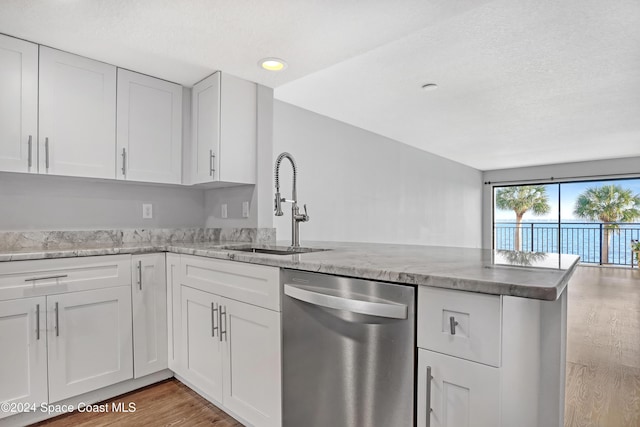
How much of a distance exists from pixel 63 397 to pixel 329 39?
2.43m

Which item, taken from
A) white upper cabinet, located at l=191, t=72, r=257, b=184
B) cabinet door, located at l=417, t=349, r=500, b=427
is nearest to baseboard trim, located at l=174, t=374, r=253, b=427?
cabinet door, located at l=417, t=349, r=500, b=427

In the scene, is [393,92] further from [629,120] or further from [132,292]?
[629,120]

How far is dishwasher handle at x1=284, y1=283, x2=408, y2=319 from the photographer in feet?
3.57

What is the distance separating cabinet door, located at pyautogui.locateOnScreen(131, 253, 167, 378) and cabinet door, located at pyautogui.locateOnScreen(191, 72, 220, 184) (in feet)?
2.24

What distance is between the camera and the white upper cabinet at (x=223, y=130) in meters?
2.46

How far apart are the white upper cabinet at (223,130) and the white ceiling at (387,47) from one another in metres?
0.12

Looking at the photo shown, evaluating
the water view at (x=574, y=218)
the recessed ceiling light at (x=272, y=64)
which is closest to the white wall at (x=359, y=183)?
the recessed ceiling light at (x=272, y=64)

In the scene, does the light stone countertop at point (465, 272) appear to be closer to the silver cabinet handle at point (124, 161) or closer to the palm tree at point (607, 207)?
the silver cabinet handle at point (124, 161)

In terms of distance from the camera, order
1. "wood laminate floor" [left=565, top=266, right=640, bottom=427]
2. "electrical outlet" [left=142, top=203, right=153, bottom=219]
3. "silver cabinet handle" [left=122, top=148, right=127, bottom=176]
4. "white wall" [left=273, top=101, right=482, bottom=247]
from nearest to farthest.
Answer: "wood laminate floor" [left=565, top=266, right=640, bottom=427] → "silver cabinet handle" [left=122, top=148, right=127, bottom=176] → "electrical outlet" [left=142, top=203, right=153, bottom=219] → "white wall" [left=273, top=101, right=482, bottom=247]

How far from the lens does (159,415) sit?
1.88 m

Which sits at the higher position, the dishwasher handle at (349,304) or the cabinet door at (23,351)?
the dishwasher handle at (349,304)

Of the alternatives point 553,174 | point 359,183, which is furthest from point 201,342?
point 553,174

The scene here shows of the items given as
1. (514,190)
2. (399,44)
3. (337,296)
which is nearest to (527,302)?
(337,296)

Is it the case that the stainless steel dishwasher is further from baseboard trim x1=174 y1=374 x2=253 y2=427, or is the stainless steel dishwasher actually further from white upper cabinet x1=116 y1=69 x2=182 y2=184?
white upper cabinet x1=116 y1=69 x2=182 y2=184
